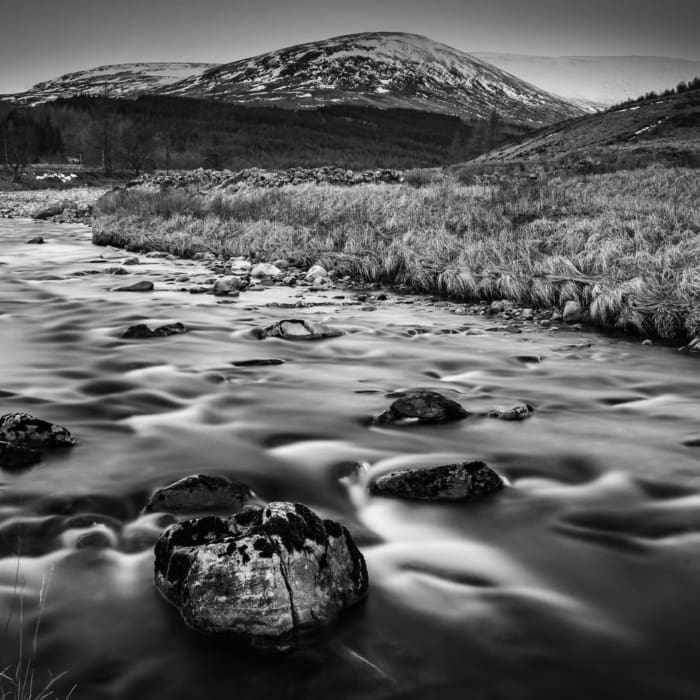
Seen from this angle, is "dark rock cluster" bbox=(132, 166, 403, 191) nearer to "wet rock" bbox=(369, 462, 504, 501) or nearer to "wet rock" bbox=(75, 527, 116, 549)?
"wet rock" bbox=(369, 462, 504, 501)

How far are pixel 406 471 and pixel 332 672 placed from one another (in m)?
1.63

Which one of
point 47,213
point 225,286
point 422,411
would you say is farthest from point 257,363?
point 47,213

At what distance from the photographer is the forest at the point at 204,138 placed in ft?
321

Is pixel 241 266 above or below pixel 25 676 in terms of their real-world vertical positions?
above

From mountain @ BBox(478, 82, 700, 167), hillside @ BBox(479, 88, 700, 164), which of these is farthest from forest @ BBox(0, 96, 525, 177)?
mountain @ BBox(478, 82, 700, 167)

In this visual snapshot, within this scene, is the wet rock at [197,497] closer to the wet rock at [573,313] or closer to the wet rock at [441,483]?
the wet rock at [441,483]

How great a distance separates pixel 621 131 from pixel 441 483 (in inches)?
1949

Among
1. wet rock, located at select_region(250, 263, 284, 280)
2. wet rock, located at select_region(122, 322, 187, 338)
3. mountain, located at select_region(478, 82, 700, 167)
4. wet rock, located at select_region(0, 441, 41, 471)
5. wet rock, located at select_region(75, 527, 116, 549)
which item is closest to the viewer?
wet rock, located at select_region(75, 527, 116, 549)

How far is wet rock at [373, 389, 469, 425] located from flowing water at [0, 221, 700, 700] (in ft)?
0.61

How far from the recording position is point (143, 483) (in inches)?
158

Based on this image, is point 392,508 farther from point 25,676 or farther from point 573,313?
point 573,313

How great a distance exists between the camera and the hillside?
41906 millimetres

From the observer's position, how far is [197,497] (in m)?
3.70

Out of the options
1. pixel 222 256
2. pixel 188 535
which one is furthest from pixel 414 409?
pixel 222 256
